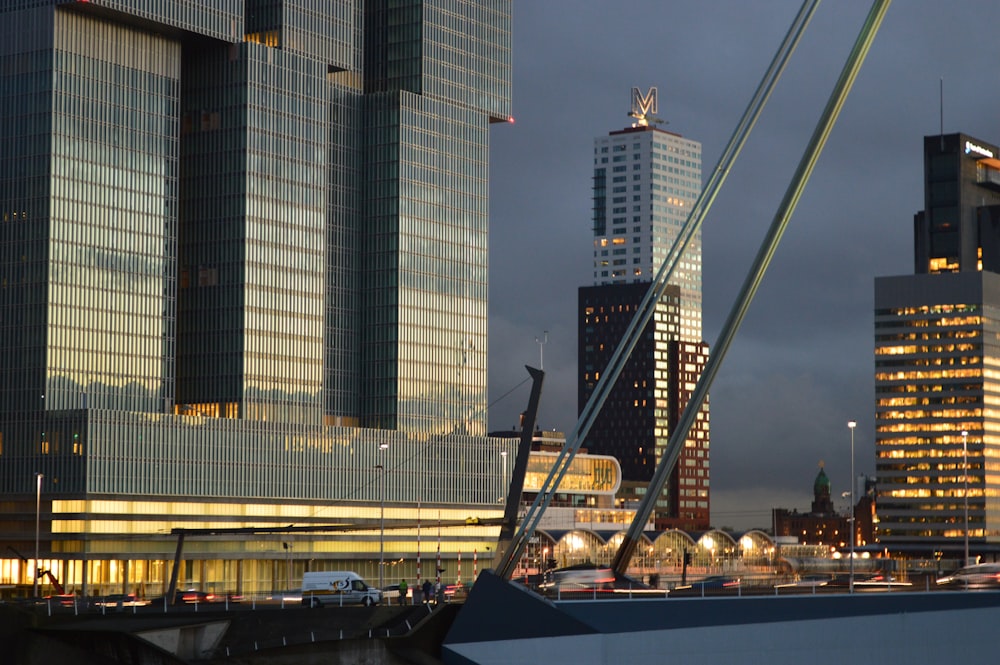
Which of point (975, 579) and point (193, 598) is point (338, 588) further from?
point (975, 579)

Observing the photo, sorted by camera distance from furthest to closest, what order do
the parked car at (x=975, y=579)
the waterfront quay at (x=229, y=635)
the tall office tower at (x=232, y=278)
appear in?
the tall office tower at (x=232, y=278) → the parked car at (x=975, y=579) → the waterfront quay at (x=229, y=635)

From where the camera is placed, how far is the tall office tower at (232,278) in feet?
524

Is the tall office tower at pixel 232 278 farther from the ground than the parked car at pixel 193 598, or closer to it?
farther from the ground

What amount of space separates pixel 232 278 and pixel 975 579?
332ft

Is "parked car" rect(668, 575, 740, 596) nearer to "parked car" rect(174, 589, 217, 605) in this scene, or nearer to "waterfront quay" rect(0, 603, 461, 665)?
"waterfront quay" rect(0, 603, 461, 665)

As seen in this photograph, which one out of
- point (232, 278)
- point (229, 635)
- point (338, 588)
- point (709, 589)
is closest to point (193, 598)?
point (338, 588)

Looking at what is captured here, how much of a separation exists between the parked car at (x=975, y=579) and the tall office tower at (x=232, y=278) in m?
79.8

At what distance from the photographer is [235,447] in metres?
171

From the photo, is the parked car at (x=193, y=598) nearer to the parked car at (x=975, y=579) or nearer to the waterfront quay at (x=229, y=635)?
the waterfront quay at (x=229, y=635)

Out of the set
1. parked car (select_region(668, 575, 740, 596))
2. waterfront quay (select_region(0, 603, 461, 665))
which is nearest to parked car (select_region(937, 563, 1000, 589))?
parked car (select_region(668, 575, 740, 596))

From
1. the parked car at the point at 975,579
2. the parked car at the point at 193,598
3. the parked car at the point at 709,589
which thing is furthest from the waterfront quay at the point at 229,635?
the parked car at the point at 975,579

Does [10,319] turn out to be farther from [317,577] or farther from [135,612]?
[135,612]

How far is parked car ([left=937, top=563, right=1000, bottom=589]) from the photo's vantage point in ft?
254

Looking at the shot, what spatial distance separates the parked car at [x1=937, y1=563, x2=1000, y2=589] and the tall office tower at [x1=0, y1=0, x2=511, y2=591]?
79.8 meters
